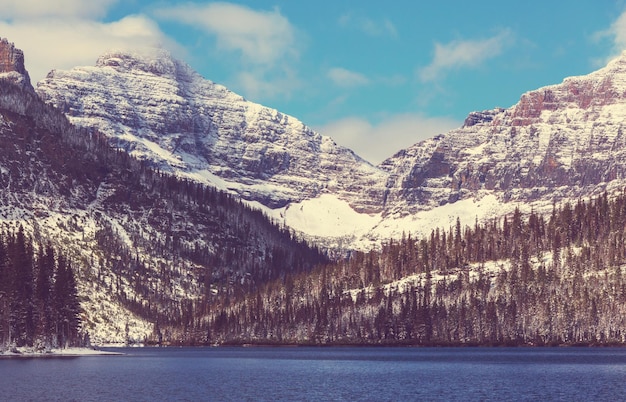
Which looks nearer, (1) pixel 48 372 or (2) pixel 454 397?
(2) pixel 454 397

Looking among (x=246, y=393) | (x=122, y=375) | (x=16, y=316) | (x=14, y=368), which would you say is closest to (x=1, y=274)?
(x=16, y=316)

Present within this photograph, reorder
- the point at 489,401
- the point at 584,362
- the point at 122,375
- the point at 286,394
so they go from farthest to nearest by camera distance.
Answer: the point at 584,362 → the point at 122,375 → the point at 286,394 → the point at 489,401

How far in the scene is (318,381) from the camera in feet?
508

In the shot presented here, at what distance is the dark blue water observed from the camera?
5054 inches

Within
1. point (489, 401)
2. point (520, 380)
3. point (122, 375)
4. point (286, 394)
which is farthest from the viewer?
point (122, 375)

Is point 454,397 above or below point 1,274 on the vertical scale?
below

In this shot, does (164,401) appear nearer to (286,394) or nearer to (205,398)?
(205,398)

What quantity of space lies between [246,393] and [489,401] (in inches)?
1385

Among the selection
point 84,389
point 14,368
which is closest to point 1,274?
point 14,368

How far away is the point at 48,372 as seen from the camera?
524ft

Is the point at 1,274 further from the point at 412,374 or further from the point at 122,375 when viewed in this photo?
the point at 412,374

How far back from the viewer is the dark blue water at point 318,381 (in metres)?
128

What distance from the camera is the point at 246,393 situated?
443 feet

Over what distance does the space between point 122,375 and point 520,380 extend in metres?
68.3
